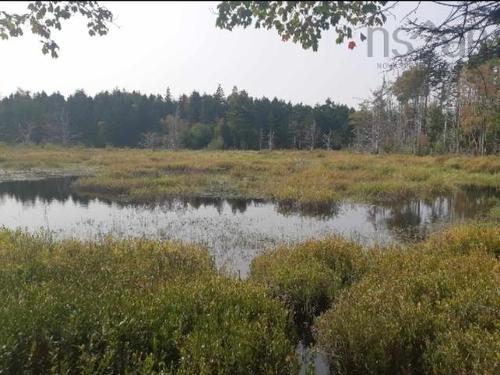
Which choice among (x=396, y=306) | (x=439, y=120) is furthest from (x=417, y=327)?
(x=439, y=120)

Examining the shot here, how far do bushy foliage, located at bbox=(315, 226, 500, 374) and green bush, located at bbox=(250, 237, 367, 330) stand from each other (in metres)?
0.52

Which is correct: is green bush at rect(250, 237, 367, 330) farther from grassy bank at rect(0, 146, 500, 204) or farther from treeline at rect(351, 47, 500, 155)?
treeline at rect(351, 47, 500, 155)

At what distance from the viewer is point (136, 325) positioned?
4.84m

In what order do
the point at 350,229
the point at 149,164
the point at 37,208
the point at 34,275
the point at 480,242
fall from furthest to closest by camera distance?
the point at 149,164, the point at 37,208, the point at 350,229, the point at 480,242, the point at 34,275

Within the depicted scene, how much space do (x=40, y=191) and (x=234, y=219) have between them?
13.7 meters

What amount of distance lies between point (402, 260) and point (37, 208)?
15.9 meters

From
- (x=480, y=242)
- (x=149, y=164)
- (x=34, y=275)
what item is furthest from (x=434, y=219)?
(x=149, y=164)

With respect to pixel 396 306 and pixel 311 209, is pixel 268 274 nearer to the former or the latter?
pixel 396 306

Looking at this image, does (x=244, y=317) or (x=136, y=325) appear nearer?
(x=136, y=325)

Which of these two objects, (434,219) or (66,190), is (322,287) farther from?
(66,190)

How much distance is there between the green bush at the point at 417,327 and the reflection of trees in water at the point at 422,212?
22.3ft

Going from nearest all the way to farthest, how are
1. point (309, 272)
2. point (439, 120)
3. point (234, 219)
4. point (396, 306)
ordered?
1. point (396, 306)
2. point (309, 272)
3. point (234, 219)
4. point (439, 120)

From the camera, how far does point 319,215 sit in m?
16.7

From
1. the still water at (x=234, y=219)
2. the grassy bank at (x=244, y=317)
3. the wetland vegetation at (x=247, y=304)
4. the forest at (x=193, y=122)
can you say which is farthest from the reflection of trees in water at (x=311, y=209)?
the forest at (x=193, y=122)
